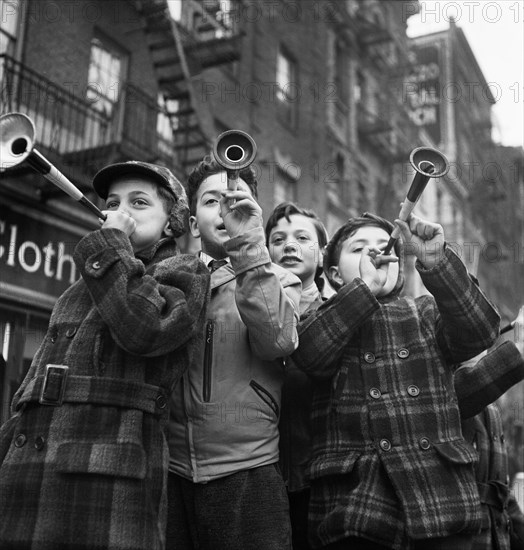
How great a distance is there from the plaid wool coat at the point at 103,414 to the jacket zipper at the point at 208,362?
12cm

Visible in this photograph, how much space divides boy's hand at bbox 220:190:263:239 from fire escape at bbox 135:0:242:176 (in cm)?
869

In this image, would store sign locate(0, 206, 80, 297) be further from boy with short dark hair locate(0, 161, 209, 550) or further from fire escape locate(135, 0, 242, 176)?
boy with short dark hair locate(0, 161, 209, 550)

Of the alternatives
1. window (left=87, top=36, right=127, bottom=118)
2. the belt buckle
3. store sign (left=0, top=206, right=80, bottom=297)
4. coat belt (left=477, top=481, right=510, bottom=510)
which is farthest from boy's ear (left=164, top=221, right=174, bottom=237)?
window (left=87, top=36, right=127, bottom=118)

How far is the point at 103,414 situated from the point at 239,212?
85cm

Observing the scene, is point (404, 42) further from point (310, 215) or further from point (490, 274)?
point (310, 215)

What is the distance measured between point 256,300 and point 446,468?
98cm

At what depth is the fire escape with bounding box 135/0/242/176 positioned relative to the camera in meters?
11.5

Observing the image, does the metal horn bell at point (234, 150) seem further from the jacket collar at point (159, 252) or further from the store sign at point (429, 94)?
the store sign at point (429, 94)

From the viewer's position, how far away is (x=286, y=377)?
10.5 ft

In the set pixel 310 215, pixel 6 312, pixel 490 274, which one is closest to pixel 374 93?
pixel 490 274

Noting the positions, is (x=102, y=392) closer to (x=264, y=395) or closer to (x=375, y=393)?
(x=264, y=395)

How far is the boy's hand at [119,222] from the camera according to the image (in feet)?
8.46

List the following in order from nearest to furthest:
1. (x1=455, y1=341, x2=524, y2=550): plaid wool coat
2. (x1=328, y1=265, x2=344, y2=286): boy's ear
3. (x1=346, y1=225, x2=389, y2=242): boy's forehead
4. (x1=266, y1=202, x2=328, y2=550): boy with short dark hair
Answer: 1. (x1=266, y1=202, x2=328, y2=550): boy with short dark hair
2. (x1=455, y1=341, x2=524, y2=550): plaid wool coat
3. (x1=346, y1=225, x2=389, y2=242): boy's forehead
4. (x1=328, y1=265, x2=344, y2=286): boy's ear

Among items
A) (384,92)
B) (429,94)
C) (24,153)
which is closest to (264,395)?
(24,153)
